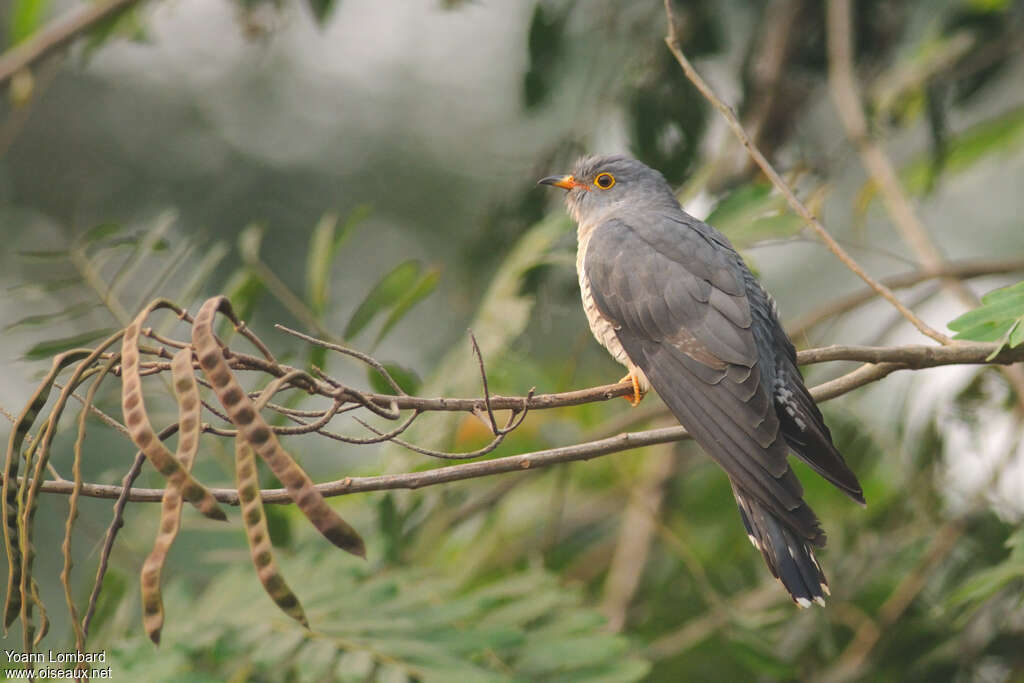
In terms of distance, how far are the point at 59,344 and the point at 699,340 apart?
1.97m

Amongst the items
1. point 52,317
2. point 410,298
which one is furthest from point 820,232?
point 52,317

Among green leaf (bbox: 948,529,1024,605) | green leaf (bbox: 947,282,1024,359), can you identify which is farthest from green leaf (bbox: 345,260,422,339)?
green leaf (bbox: 948,529,1024,605)

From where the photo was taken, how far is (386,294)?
3.64 m

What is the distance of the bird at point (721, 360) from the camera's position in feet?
9.46

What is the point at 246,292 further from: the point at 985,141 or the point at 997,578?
the point at 985,141

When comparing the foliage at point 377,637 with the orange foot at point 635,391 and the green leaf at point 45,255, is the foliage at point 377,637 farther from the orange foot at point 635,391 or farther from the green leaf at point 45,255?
the green leaf at point 45,255

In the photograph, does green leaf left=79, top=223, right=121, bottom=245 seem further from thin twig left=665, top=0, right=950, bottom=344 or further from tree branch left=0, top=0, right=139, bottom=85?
tree branch left=0, top=0, right=139, bottom=85

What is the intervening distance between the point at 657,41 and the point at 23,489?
4.15 meters

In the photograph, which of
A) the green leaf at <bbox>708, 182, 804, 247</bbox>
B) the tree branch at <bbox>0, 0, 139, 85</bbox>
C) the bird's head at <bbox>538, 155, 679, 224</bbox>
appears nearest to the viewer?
the green leaf at <bbox>708, 182, 804, 247</bbox>

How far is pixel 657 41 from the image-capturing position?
5.20 meters

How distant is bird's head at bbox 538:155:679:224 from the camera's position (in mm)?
4496

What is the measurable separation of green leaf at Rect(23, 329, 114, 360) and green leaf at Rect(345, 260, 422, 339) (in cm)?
80

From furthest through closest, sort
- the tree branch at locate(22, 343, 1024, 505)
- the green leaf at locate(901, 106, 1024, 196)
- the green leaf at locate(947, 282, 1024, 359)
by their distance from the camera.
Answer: the green leaf at locate(901, 106, 1024, 196) < the green leaf at locate(947, 282, 1024, 359) < the tree branch at locate(22, 343, 1024, 505)

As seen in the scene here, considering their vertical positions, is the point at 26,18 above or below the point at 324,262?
above
